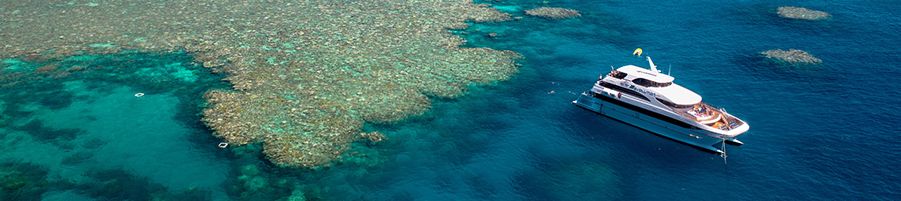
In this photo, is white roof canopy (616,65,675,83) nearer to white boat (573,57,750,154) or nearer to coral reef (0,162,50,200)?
white boat (573,57,750,154)

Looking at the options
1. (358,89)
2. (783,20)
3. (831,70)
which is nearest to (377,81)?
(358,89)

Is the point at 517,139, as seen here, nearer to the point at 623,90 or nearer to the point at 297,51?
the point at 623,90

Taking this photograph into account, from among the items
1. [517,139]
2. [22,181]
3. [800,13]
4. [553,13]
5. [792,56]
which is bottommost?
[517,139]

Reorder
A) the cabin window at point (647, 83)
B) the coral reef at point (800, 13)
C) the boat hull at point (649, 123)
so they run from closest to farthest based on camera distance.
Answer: the boat hull at point (649, 123), the cabin window at point (647, 83), the coral reef at point (800, 13)

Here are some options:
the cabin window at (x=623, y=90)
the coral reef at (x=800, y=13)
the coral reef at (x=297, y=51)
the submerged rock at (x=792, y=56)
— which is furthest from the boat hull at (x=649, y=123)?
the coral reef at (x=800, y=13)

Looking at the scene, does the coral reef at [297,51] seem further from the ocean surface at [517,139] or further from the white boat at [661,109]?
the white boat at [661,109]

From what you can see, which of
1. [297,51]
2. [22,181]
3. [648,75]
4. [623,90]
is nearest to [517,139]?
[623,90]
